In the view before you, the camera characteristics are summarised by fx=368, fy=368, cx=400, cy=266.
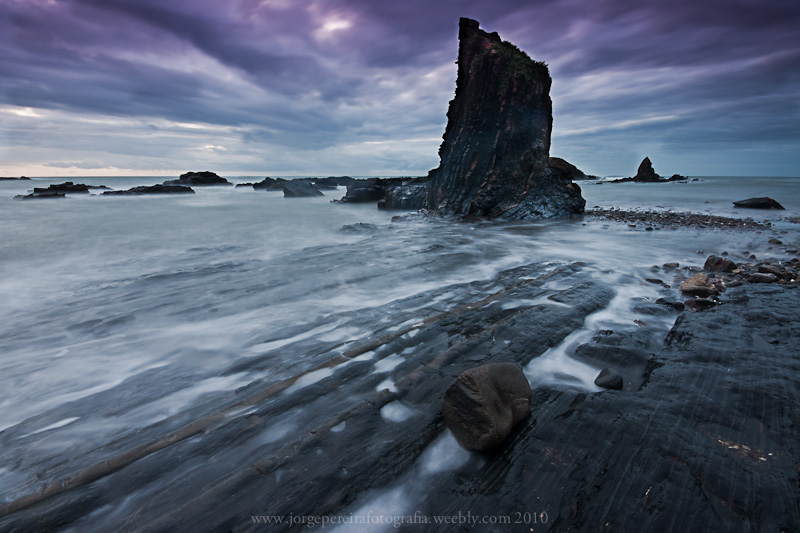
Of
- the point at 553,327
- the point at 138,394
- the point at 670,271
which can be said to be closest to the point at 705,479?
the point at 553,327

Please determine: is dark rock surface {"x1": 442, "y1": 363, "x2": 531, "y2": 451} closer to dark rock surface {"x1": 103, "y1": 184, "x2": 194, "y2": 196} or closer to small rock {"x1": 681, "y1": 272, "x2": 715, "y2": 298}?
small rock {"x1": 681, "y1": 272, "x2": 715, "y2": 298}

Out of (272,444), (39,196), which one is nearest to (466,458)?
(272,444)

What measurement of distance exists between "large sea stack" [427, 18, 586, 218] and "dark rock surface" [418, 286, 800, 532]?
13.4 meters

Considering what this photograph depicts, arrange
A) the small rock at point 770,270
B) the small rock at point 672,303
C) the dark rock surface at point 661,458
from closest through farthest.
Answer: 1. the dark rock surface at point 661,458
2. the small rock at point 672,303
3. the small rock at point 770,270

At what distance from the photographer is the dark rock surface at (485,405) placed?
2.19 meters

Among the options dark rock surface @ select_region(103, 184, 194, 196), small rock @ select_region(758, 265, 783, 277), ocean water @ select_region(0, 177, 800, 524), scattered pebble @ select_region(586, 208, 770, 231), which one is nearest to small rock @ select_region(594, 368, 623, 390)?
ocean water @ select_region(0, 177, 800, 524)

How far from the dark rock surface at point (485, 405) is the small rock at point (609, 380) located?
0.81 m

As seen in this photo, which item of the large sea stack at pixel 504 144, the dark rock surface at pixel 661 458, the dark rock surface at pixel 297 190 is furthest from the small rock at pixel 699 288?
the dark rock surface at pixel 297 190

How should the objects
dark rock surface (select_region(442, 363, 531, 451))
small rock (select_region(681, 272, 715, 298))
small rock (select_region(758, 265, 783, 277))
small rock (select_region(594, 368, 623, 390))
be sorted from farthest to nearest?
small rock (select_region(758, 265, 783, 277))
small rock (select_region(681, 272, 715, 298))
small rock (select_region(594, 368, 623, 390))
dark rock surface (select_region(442, 363, 531, 451))

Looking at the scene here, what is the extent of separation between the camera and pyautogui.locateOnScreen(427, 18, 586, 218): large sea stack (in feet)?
51.6

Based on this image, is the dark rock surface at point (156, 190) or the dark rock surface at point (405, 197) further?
the dark rock surface at point (156, 190)

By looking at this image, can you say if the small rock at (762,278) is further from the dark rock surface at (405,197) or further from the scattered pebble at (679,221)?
the dark rock surface at (405,197)

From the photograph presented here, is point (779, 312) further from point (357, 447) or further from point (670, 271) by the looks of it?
point (357, 447)

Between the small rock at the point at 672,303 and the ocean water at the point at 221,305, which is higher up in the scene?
the small rock at the point at 672,303
